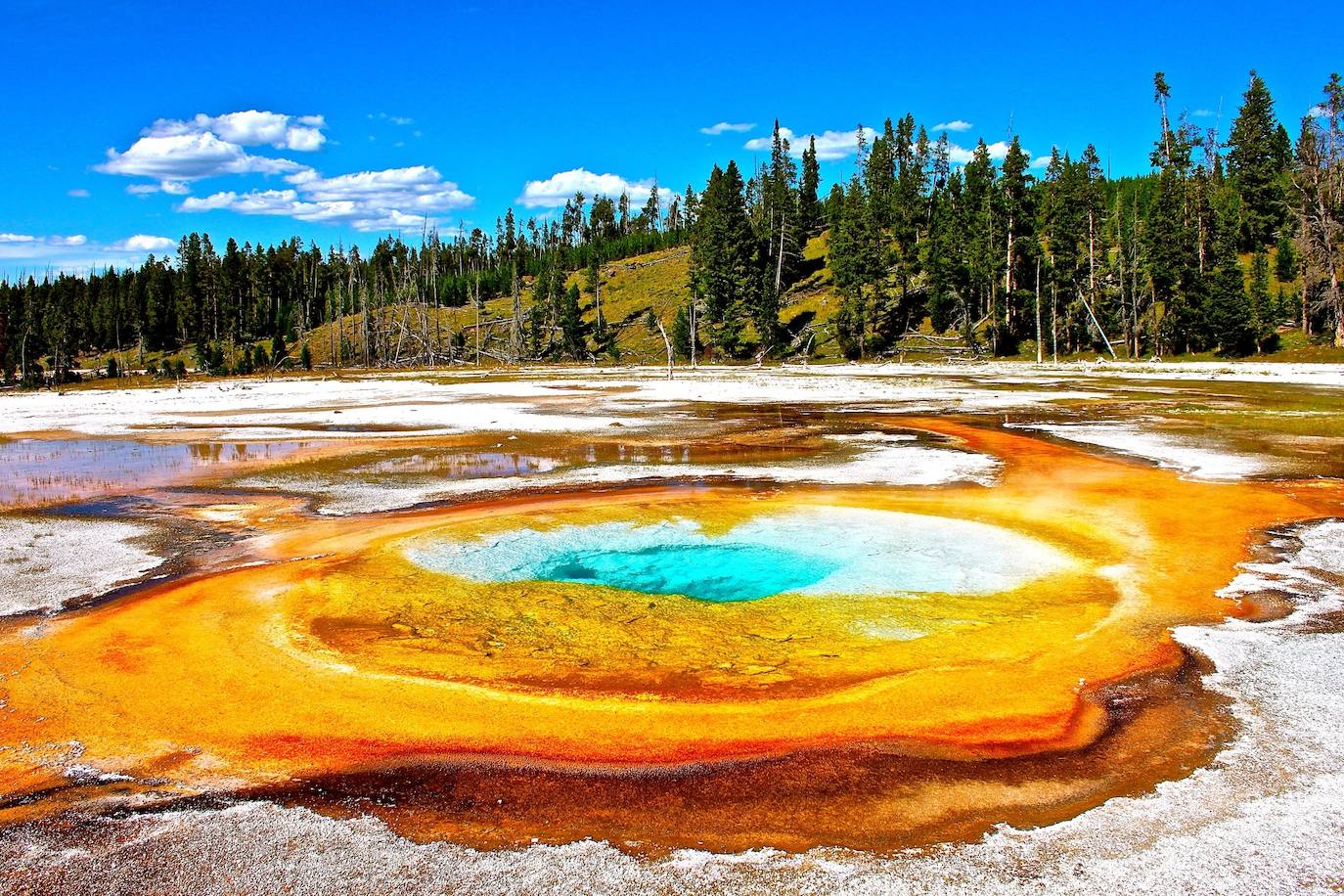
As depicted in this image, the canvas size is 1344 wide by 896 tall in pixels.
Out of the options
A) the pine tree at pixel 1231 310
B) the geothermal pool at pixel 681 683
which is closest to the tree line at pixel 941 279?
the pine tree at pixel 1231 310

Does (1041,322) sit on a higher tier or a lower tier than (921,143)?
lower

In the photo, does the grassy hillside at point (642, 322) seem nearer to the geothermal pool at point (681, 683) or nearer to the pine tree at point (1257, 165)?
the pine tree at point (1257, 165)

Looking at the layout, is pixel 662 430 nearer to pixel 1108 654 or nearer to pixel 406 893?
pixel 1108 654

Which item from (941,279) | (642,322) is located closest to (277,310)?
(642,322)

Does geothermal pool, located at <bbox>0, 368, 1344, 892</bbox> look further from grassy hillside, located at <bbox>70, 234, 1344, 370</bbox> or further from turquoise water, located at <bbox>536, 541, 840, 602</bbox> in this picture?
grassy hillside, located at <bbox>70, 234, 1344, 370</bbox>

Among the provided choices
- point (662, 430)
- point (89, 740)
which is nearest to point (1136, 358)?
point (662, 430)
